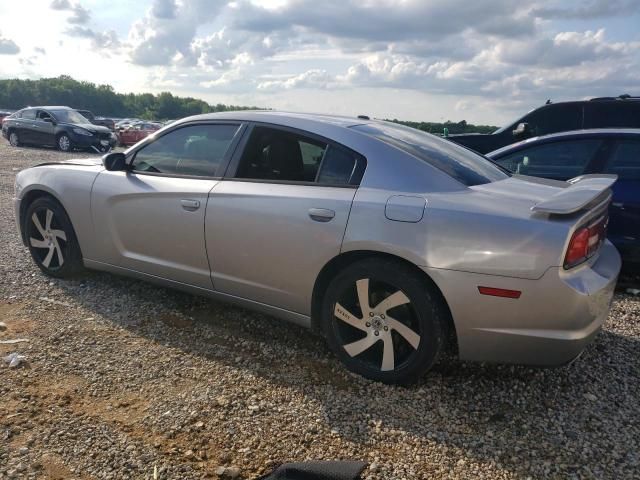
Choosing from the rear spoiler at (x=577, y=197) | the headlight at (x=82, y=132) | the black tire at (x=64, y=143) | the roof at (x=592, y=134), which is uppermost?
the roof at (x=592, y=134)

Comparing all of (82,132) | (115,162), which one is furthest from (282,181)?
(82,132)

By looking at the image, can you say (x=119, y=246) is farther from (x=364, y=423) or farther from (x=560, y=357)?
(x=560, y=357)

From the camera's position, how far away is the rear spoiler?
2628 millimetres

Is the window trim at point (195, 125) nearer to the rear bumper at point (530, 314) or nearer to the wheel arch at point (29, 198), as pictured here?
the wheel arch at point (29, 198)

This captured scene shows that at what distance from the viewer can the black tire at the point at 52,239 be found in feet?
14.9

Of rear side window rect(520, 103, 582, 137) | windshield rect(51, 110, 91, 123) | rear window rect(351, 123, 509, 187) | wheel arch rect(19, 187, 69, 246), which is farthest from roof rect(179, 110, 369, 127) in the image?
windshield rect(51, 110, 91, 123)

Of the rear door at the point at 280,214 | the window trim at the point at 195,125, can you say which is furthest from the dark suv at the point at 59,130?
the rear door at the point at 280,214

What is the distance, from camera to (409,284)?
2.89m

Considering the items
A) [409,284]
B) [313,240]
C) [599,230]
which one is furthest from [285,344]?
[599,230]

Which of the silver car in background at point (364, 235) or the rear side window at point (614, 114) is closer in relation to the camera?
the silver car in background at point (364, 235)

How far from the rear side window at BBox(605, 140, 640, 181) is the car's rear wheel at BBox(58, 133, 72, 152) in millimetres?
18349

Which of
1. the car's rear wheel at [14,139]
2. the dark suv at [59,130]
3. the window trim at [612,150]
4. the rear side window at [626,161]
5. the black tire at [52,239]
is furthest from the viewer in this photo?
the car's rear wheel at [14,139]

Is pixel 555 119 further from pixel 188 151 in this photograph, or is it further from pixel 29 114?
pixel 29 114

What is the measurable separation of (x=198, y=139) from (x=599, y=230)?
2.70 m
